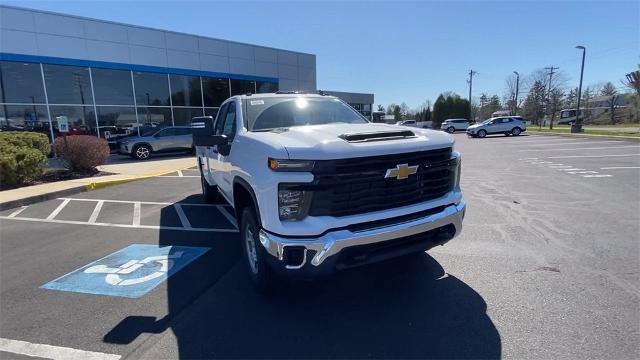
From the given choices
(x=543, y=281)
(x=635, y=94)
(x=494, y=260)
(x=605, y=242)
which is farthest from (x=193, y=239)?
(x=635, y=94)

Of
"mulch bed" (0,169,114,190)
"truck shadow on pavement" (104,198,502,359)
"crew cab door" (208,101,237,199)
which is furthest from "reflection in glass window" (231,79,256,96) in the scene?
"truck shadow on pavement" (104,198,502,359)

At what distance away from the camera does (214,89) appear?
75.9 feet

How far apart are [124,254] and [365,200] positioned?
3752mm

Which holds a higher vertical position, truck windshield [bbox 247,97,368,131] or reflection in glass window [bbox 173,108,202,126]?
reflection in glass window [bbox 173,108,202,126]

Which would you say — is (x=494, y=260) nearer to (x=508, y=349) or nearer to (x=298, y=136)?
(x=508, y=349)

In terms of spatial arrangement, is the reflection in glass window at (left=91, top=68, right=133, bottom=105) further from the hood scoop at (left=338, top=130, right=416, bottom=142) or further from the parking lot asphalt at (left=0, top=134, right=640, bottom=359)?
the hood scoop at (left=338, top=130, right=416, bottom=142)

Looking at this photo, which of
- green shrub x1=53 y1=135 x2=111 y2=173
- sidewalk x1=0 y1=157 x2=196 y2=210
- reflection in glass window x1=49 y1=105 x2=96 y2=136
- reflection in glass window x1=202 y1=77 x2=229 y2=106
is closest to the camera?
sidewalk x1=0 y1=157 x2=196 y2=210

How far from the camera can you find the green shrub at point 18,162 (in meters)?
9.56

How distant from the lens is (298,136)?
3256mm

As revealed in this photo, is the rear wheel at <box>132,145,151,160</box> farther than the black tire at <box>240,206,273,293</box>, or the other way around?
the rear wheel at <box>132,145,151,160</box>

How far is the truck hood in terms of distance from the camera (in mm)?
2836

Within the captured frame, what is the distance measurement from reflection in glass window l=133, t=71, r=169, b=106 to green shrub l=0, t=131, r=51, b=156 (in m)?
9.37

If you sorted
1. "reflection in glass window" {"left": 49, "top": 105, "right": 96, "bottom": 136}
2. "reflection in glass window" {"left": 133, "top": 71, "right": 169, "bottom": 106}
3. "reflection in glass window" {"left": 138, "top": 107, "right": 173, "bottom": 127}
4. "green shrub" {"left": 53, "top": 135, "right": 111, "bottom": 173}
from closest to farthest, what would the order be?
"green shrub" {"left": 53, "top": 135, "right": 111, "bottom": 173}, "reflection in glass window" {"left": 49, "top": 105, "right": 96, "bottom": 136}, "reflection in glass window" {"left": 133, "top": 71, "right": 169, "bottom": 106}, "reflection in glass window" {"left": 138, "top": 107, "right": 173, "bottom": 127}

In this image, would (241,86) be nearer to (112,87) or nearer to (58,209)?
(112,87)
